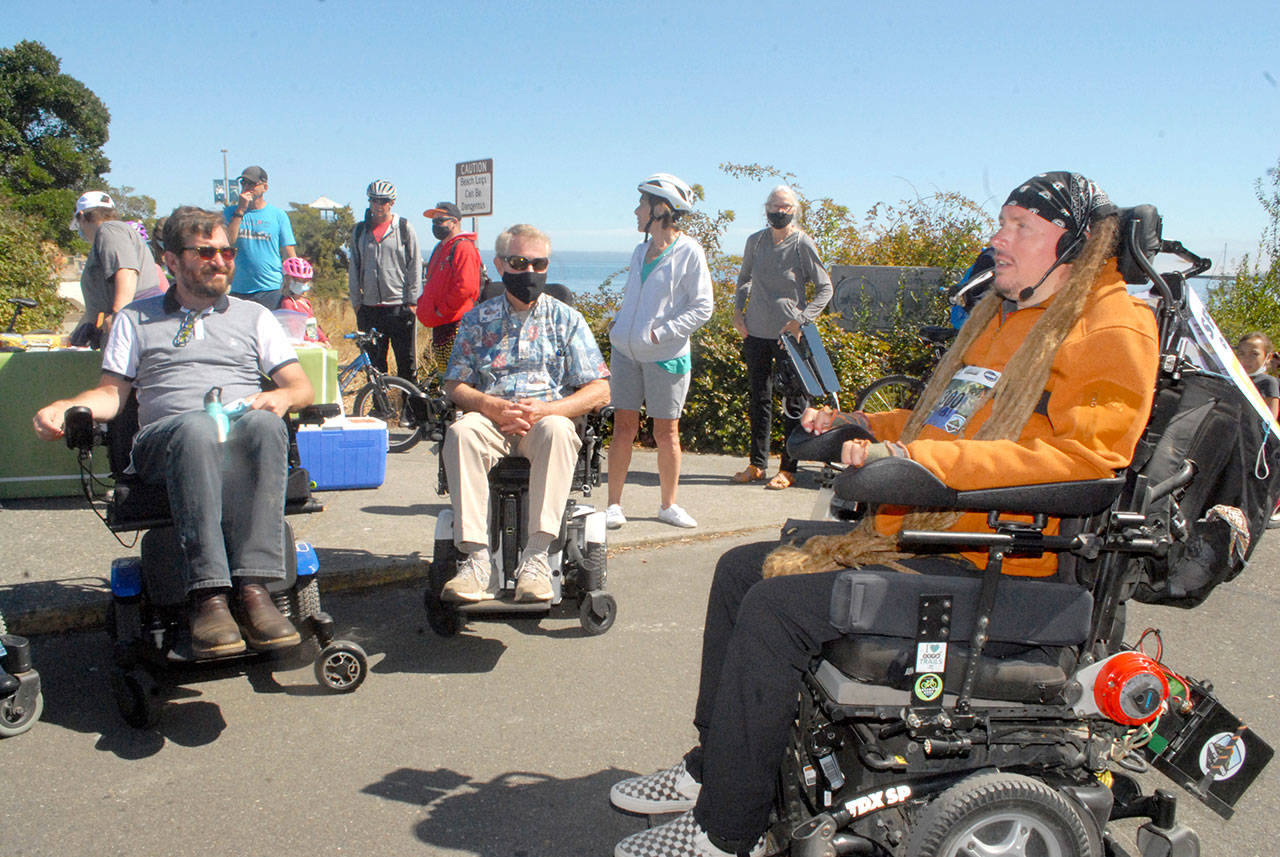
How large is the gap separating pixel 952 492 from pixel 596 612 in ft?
8.07

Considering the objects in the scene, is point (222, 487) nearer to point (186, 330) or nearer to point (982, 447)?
point (186, 330)

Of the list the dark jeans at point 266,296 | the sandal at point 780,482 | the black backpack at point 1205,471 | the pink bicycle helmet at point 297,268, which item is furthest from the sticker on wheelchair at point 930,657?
the pink bicycle helmet at point 297,268

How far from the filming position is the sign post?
387 inches

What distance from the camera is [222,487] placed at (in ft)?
11.2

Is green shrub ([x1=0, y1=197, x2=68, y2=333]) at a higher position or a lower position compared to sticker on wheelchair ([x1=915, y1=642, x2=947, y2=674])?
higher

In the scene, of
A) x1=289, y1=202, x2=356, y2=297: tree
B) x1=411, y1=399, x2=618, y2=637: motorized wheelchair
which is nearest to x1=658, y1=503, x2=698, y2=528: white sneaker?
x1=411, y1=399, x2=618, y2=637: motorized wheelchair

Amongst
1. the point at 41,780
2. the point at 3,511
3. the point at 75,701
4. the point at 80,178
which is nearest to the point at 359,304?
the point at 3,511

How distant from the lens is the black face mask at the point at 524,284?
4.40 metres

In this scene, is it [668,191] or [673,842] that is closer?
[673,842]

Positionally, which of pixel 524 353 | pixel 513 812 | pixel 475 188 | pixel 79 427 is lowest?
pixel 513 812

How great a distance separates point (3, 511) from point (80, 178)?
56015 millimetres

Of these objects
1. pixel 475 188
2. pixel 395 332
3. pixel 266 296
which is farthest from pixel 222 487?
pixel 475 188

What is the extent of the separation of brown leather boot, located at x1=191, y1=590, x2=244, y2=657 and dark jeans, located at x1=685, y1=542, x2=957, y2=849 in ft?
5.77

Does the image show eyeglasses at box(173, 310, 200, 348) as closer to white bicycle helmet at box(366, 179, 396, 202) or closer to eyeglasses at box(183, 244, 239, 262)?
eyeglasses at box(183, 244, 239, 262)
